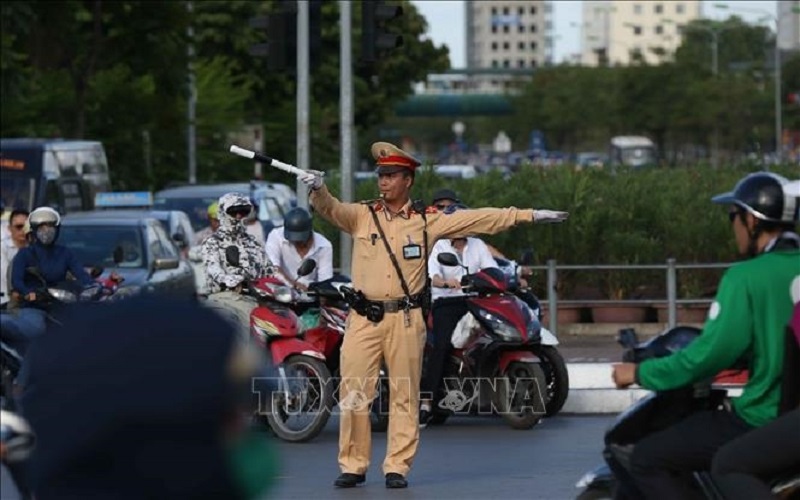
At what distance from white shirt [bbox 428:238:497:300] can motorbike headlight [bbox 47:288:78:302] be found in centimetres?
284

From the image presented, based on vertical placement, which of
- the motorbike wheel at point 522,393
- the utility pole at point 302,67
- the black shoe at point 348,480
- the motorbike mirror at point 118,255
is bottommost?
the black shoe at point 348,480

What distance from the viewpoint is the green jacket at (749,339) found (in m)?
6.41

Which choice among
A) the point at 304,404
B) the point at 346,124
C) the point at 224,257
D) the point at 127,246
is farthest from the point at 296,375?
the point at 127,246

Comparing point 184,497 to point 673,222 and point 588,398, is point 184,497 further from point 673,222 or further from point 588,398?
point 673,222

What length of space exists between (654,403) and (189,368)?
140 inches

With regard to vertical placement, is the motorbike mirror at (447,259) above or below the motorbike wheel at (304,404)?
above

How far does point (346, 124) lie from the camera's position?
21.0 metres

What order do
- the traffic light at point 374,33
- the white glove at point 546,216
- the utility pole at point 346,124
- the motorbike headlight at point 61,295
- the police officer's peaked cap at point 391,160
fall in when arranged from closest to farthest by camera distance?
1. the white glove at point 546,216
2. the police officer's peaked cap at point 391,160
3. the motorbike headlight at point 61,295
4. the traffic light at point 374,33
5. the utility pole at point 346,124

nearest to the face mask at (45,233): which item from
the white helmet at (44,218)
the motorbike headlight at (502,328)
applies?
the white helmet at (44,218)

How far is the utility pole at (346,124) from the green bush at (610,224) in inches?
76.6

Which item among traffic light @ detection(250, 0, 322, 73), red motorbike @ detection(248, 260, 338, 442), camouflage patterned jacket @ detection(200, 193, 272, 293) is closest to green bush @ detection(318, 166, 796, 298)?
traffic light @ detection(250, 0, 322, 73)

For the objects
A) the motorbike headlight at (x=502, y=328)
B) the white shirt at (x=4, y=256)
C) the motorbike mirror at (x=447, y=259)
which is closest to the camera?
the motorbike mirror at (x=447, y=259)

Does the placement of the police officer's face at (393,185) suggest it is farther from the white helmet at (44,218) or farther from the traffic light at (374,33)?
the traffic light at (374,33)

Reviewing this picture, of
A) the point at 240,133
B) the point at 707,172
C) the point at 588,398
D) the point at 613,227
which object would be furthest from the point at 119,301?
the point at 240,133
